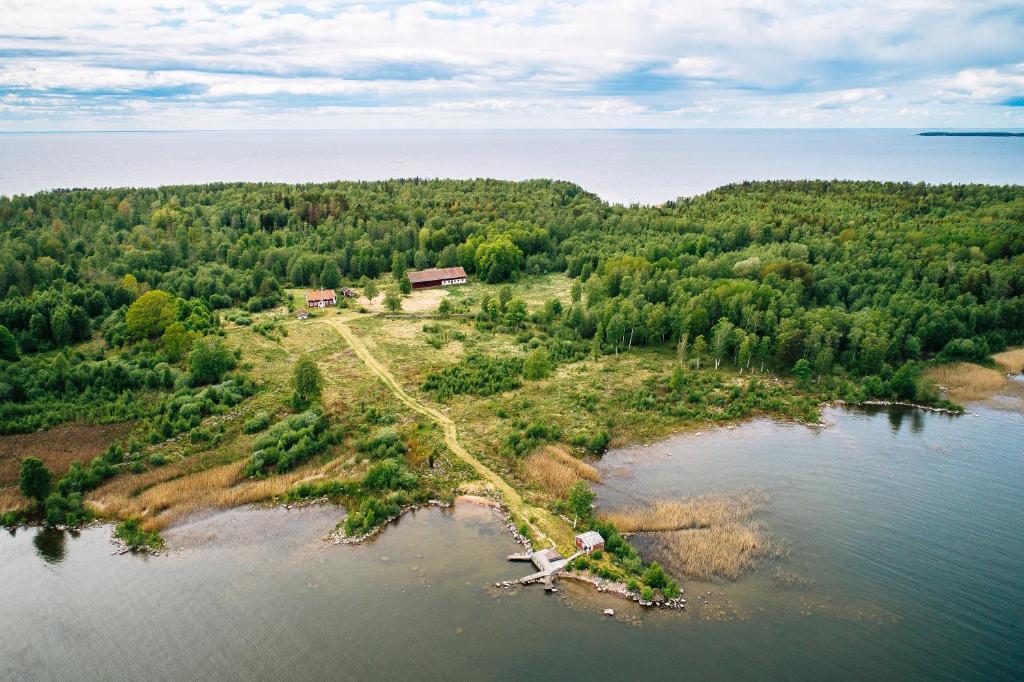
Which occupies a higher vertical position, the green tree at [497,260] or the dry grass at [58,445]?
the green tree at [497,260]

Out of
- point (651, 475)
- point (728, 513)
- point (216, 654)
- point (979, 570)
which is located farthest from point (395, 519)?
point (979, 570)

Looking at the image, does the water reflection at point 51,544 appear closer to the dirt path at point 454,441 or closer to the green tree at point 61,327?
the dirt path at point 454,441

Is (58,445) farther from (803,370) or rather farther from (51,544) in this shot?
(803,370)

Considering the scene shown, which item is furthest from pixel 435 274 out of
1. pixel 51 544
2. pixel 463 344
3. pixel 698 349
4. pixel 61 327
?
pixel 51 544

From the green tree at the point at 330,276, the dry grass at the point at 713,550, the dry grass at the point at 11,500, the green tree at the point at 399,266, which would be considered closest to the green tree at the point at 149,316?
the green tree at the point at 330,276

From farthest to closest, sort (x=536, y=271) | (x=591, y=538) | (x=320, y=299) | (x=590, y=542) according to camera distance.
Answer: (x=536, y=271) → (x=320, y=299) → (x=591, y=538) → (x=590, y=542)

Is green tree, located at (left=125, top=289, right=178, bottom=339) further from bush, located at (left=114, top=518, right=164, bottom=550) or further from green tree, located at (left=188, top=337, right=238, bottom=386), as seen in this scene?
bush, located at (left=114, top=518, right=164, bottom=550)

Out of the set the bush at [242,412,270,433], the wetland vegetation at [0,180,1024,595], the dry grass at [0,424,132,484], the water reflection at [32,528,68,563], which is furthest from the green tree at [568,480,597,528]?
the dry grass at [0,424,132,484]
